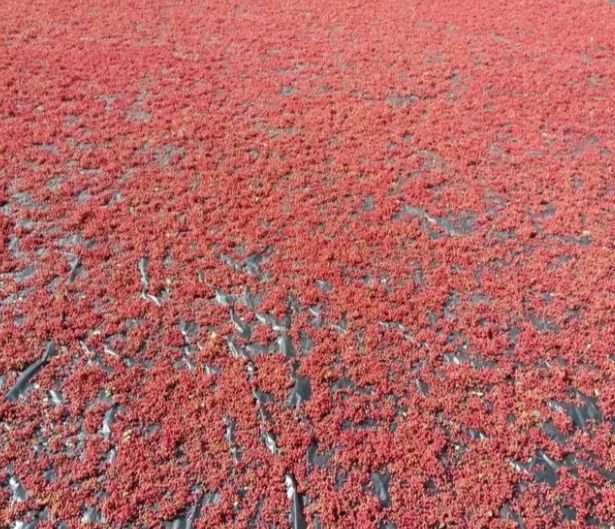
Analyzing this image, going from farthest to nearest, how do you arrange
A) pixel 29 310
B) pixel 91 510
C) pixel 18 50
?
pixel 18 50, pixel 29 310, pixel 91 510

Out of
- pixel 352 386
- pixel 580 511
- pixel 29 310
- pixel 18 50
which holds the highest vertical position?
pixel 18 50

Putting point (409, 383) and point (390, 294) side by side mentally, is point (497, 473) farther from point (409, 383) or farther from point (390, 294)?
point (390, 294)

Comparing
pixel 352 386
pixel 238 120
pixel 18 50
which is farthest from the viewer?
pixel 18 50

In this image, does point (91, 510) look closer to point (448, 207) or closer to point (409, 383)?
point (409, 383)

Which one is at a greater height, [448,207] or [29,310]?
[29,310]

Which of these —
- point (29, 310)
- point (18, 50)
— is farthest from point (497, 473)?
point (18, 50)

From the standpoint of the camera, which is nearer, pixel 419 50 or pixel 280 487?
pixel 280 487

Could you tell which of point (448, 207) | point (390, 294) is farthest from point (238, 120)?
point (390, 294)
